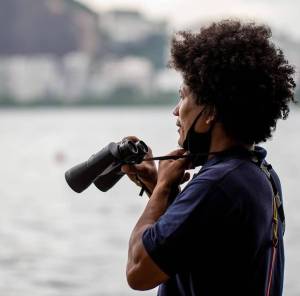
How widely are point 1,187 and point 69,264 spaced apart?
19005mm

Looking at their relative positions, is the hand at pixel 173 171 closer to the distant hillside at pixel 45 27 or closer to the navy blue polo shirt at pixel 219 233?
the navy blue polo shirt at pixel 219 233

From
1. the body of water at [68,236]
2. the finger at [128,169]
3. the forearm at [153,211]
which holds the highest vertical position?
the body of water at [68,236]

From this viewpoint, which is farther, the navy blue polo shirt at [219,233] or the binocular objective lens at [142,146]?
the binocular objective lens at [142,146]

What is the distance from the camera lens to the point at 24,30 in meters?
152

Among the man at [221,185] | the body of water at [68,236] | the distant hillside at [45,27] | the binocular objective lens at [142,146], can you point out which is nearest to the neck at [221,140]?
the man at [221,185]

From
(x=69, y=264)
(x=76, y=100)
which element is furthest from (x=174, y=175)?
(x=76, y=100)

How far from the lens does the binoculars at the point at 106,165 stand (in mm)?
2664

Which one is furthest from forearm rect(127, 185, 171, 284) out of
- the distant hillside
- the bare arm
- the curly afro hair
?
the distant hillside

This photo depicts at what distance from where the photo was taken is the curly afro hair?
7.96 ft

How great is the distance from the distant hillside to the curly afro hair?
472 feet

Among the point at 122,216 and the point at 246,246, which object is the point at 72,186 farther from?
the point at 122,216

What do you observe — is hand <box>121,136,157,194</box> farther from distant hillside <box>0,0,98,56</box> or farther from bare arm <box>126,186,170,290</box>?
distant hillside <box>0,0,98,56</box>

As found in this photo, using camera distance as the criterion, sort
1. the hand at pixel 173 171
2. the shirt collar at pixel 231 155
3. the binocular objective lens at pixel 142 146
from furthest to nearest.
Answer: the binocular objective lens at pixel 142 146
the hand at pixel 173 171
the shirt collar at pixel 231 155

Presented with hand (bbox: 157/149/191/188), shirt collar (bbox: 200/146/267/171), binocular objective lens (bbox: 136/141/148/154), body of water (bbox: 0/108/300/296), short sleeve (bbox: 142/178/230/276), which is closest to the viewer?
short sleeve (bbox: 142/178/230/276)
